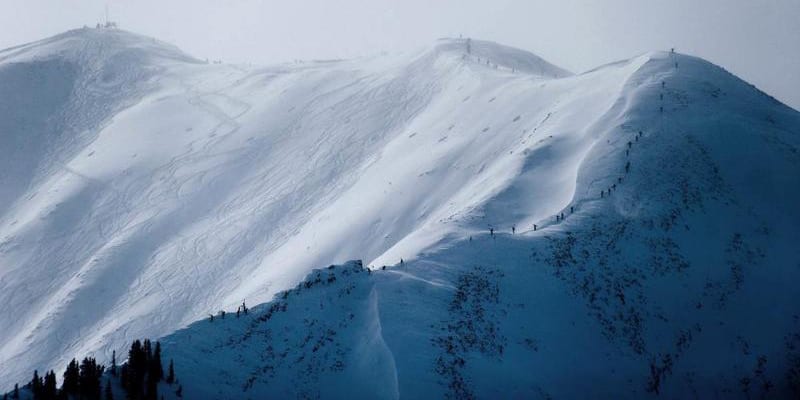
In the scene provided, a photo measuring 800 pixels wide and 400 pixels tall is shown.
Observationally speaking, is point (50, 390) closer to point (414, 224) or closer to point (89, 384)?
point (89, 384)

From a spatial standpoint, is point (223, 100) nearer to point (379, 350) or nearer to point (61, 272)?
point (61, 272)

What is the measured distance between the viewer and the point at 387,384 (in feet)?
105

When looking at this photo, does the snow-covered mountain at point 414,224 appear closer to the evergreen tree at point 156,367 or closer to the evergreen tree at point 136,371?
the evergreen tree at point 156,367

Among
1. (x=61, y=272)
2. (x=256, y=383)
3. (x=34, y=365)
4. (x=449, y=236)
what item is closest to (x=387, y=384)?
(x=256, y=383)

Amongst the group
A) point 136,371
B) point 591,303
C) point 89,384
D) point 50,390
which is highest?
point 50,390

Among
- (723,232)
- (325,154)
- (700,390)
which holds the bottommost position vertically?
(325,154)

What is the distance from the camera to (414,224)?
2240 inches

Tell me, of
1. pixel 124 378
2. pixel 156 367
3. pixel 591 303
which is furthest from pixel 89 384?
pixel 591 303

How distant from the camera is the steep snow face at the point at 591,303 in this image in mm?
33062

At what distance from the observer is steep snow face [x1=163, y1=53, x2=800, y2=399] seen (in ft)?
108

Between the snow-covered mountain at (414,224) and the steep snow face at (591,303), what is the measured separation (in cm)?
13

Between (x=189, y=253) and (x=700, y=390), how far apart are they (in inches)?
1694

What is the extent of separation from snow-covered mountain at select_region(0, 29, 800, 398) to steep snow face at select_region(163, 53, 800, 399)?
0.41 feet

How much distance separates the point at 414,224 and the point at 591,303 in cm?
1905
